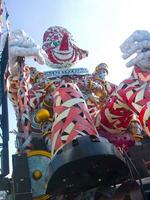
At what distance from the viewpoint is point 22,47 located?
7164mm

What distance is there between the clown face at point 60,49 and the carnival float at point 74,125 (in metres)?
0.02

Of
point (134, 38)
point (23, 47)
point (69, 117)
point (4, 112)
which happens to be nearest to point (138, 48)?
point (134, 38)

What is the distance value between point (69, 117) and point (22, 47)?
2988mm

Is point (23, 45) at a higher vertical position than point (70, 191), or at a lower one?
higher

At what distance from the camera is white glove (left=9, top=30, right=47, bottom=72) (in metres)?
7.12

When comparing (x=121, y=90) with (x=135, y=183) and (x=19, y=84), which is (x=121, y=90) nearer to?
(x=135, y=183)

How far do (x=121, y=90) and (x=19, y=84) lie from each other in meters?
2.86

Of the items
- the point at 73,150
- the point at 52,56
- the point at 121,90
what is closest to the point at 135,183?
the point at 73,150

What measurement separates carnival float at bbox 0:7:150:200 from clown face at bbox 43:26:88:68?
23 millimetres

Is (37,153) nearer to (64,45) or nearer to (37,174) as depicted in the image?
(37,174)

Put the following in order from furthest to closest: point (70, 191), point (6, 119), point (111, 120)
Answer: point (6, 119)
point (111, 120)
point (70, 191)

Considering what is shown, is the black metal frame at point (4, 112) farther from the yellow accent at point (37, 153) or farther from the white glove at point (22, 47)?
the yellow accent at point (37, 153)

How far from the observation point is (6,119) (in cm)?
713

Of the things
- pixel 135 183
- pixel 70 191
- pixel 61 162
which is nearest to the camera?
pixel 135 183
